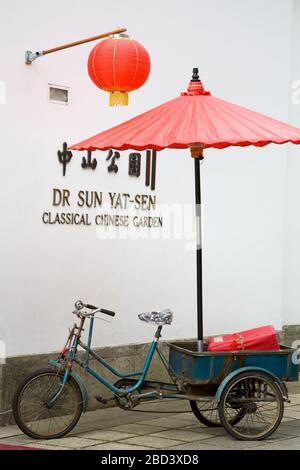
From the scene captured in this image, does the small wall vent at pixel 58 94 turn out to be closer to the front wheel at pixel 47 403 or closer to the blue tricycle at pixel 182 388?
the blue tricycle at pixel 182 388

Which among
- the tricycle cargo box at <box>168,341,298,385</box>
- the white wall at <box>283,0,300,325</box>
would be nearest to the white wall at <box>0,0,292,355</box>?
the white wall at <box>283,0,300,325</box>

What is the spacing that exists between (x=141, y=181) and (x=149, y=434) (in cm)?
296

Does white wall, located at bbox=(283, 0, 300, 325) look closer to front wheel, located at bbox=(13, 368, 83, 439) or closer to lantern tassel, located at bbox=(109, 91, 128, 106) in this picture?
lantern tassel, located at bbox=(109, 91, 128, 106)

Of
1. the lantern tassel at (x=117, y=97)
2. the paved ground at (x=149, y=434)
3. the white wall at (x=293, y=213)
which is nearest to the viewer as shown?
the paved ground at (x=149, y=434)

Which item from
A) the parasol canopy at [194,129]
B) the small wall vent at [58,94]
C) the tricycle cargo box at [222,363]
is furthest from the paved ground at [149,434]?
the small wall vent at [58,94]

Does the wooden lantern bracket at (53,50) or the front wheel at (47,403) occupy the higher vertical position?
the wooden lantern bracket at (53,50)

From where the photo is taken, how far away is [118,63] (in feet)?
28.3

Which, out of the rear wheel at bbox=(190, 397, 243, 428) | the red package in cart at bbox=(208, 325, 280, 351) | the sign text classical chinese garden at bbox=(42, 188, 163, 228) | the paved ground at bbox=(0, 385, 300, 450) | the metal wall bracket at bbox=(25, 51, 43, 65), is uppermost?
the metal wall bracket at bbox=(25, 51, 43, 65)

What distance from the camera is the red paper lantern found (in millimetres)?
8617

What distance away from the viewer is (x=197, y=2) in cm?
1118

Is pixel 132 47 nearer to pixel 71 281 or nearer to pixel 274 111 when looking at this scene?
pixel 71 281

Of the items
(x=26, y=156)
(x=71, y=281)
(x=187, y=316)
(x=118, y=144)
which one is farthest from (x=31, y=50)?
(x=187, y=316)

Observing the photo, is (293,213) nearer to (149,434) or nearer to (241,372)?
(241,372)

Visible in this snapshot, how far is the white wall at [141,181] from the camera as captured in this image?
9.23m
